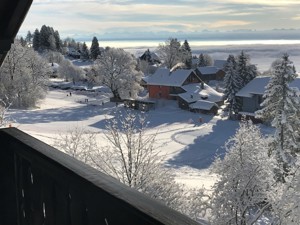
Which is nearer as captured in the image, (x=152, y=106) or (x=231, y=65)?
(x=231, y=65)

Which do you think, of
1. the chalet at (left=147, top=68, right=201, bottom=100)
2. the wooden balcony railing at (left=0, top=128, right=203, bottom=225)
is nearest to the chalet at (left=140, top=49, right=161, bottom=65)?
the chalet at (left=147, top=68, right=201, bottom=100)

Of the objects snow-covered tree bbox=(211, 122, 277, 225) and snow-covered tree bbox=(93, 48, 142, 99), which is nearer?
snow-covered tree bbox=(211, 122, 277, 225)

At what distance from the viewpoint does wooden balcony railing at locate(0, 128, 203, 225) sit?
52.1 inches

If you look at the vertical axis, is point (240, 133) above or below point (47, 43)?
below

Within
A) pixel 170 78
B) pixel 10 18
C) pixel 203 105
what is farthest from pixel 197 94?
pixel 10 18

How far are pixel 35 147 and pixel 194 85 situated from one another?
59.0 metres

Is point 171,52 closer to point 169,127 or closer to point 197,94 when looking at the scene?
point 197,94

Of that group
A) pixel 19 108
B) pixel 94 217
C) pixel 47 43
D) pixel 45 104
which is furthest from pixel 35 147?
pixel 47 43

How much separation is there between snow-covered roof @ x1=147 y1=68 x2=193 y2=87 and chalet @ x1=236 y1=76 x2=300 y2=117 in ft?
39.8

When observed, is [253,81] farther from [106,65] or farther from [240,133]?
[240,133]

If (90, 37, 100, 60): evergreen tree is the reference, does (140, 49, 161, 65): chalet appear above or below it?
below

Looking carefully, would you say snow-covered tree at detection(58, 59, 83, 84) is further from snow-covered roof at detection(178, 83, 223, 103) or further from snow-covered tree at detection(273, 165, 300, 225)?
snow-covered tree at detection(273, 165, 300, 225)

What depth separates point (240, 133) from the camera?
18781 millimetres

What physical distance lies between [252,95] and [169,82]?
15.4 meters
